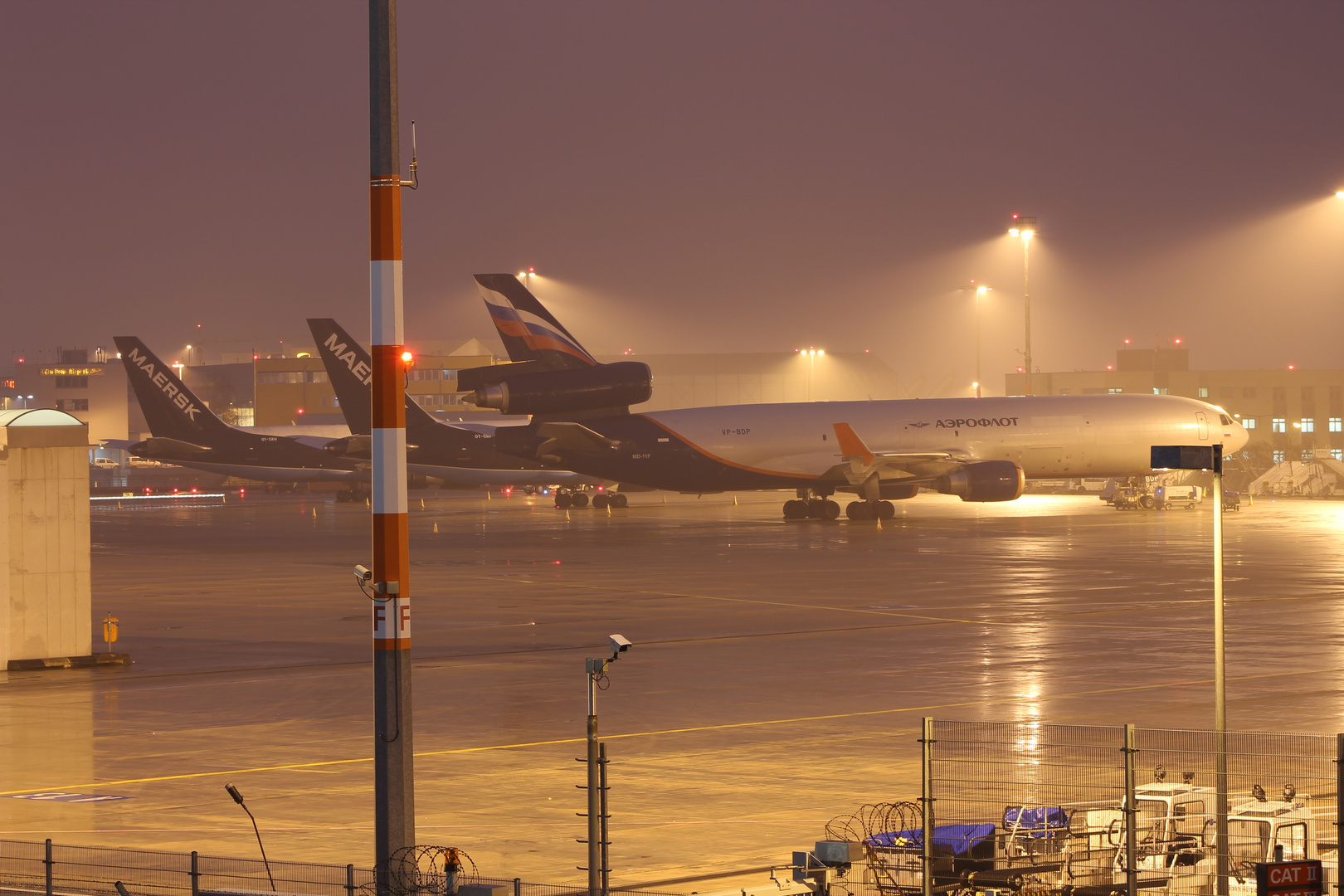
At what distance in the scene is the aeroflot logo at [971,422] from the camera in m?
67.4

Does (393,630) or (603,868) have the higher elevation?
(393,630)

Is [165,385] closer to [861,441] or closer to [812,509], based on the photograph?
[812,509]

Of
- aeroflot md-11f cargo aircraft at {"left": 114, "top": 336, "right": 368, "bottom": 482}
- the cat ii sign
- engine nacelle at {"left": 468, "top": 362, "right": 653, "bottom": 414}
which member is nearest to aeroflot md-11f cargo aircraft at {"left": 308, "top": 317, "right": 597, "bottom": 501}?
aeroflot md-11f cargo aircraft at {"left": 114, "top": 336, "right": 368, "bottom": 482}

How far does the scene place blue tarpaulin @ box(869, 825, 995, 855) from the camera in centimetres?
1212

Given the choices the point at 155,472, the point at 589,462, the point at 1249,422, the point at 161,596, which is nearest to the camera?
the point at 161,596

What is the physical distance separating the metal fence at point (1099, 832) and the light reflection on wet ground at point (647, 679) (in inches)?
45.7

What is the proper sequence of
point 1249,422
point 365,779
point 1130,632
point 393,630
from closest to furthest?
1. point 393,630
2. point 365,779
3. point 1130,632
4. point 1249,422

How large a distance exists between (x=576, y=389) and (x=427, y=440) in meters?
19.2

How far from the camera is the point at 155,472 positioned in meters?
183

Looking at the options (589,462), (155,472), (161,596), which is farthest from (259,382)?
(161,596)

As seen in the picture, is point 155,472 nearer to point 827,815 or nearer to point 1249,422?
point 1249,422

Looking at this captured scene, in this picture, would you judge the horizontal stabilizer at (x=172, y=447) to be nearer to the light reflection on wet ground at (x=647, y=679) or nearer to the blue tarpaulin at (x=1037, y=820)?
the light reflection on wet ground at (x=647, y=679)

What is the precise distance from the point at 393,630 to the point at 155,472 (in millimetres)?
180608

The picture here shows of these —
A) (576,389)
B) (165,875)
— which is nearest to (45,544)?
(165,875)
